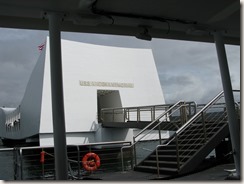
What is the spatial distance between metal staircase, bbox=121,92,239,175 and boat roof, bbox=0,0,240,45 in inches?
76.7

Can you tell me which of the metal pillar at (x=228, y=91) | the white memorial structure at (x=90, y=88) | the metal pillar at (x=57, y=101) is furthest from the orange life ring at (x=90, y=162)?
the white memorial structure at (x=90, y=88)

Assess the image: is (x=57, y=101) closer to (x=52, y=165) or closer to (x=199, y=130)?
(x=199, y=130)

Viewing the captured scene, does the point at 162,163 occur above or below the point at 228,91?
below

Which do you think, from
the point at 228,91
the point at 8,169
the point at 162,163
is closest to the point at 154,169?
the point at 162,163

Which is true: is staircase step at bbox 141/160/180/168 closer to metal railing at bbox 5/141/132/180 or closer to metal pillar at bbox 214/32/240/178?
metal railing at bbox 5/141/132/180

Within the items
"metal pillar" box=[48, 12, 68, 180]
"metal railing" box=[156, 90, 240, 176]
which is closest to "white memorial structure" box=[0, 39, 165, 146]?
"metal railing" box=[156, 90, 240, 176]

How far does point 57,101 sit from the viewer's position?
2.09 m

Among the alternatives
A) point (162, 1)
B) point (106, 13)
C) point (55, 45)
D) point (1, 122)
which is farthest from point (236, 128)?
point (1, 122)

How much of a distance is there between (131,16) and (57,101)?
96 centimetres

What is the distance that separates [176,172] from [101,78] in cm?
1406

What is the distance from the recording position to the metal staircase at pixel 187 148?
428cm

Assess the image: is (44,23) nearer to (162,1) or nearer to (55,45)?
(55,45)

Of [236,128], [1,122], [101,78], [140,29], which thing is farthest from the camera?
[1,122]

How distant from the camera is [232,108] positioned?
9.63 feet
